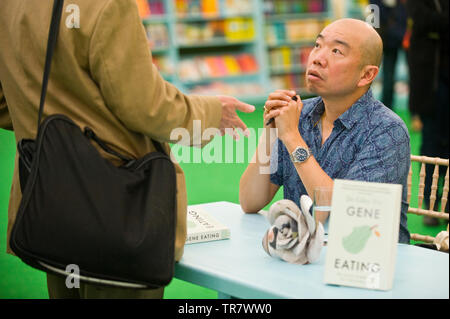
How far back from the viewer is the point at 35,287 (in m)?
3.26

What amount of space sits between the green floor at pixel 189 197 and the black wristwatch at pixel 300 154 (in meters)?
1.50

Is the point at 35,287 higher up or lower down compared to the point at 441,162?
lower down

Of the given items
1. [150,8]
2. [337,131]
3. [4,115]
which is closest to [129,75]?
[4,115]

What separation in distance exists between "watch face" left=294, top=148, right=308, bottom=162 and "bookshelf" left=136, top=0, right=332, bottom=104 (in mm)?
6578

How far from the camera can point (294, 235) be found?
5.22 ft

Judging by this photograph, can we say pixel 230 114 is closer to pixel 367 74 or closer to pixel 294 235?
pixel 294 235

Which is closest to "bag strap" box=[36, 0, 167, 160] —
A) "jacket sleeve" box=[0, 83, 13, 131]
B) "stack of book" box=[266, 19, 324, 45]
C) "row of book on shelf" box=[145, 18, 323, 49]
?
"jacket sleeve" box=[0, 83, 13, 131]

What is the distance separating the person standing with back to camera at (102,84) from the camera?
4.51ft

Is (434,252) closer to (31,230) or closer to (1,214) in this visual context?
(31,230)

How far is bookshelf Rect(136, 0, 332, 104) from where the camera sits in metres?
8.48

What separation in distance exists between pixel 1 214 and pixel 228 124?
3.11 meters

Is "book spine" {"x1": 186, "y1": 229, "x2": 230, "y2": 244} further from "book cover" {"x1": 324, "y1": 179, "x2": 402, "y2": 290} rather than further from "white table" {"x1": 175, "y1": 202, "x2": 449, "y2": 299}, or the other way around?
"book cover" {"x1": 324, "y1": 179, "x2": 402, "y2": 290}

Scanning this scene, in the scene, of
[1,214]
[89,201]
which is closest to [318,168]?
[89,201]

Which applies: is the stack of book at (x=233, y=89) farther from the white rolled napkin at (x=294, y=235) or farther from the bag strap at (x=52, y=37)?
the bag strap at (x=52, y=37)
